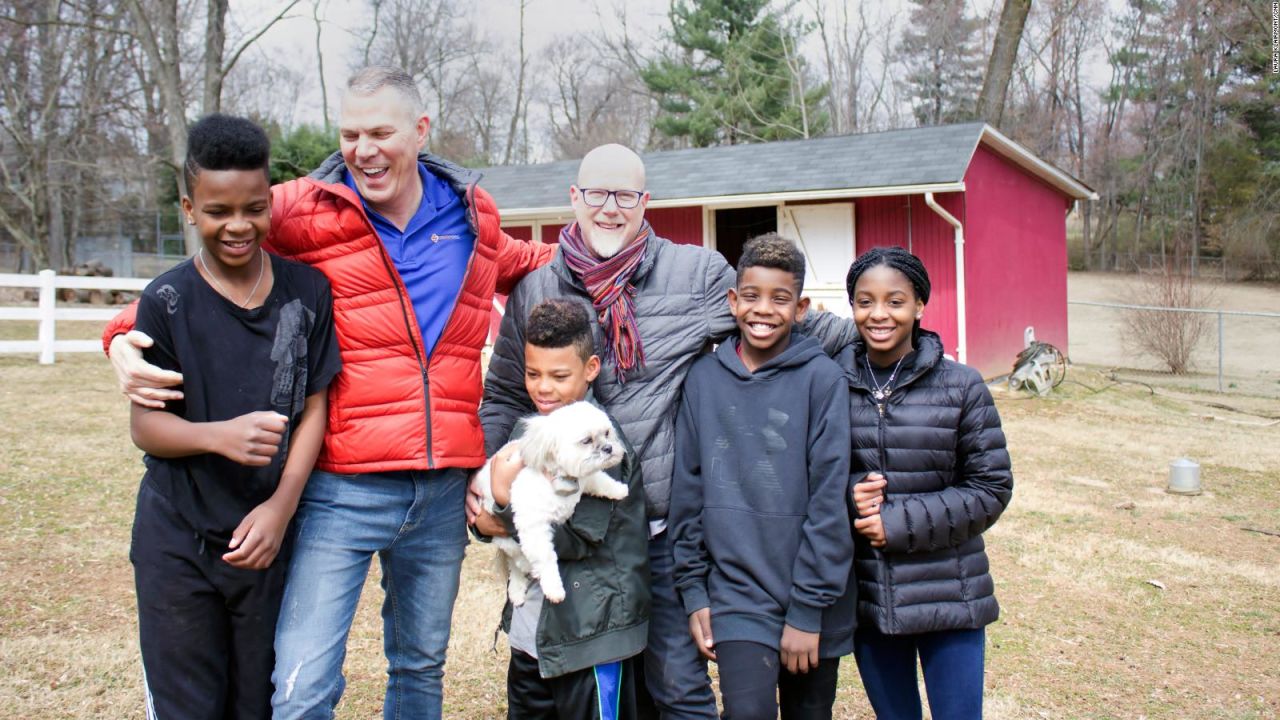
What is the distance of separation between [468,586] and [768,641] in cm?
328

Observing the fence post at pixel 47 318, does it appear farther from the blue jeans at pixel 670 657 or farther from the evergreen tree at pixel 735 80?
the evergreen tree at pixel 735 80

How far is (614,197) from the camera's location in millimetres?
2717

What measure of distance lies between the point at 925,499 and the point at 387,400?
1545 millimetres

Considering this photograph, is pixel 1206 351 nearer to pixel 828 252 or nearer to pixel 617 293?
pixel 828 252

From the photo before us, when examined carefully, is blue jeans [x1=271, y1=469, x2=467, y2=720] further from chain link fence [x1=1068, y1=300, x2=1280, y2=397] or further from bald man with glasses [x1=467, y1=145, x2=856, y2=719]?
chain link fence [x1=1068, y1=300, x2=1280, y2=397]

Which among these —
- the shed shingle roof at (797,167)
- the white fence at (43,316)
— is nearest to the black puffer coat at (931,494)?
the shed shingle roof at (797,167)

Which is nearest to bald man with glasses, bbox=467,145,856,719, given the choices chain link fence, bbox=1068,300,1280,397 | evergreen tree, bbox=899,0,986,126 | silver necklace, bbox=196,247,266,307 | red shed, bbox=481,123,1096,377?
silver necklace, bbox=196,247,266,307

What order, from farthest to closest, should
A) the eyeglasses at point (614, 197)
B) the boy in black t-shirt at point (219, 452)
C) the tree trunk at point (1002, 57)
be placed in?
1. the tree trunk at point (1002, 57)
2. the eyeglasses at point (614, 197)
3. the boy in black t-shirt at point (219, 452)

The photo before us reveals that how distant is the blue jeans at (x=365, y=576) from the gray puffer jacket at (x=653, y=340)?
337 millimetres

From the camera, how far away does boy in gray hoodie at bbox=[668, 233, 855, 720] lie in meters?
2.40

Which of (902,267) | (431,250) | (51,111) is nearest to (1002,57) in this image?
(902,267)

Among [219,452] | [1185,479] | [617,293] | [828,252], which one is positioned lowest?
[1185,479]

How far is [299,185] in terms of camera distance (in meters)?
2.54

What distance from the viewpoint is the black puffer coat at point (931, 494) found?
2.50 metres
